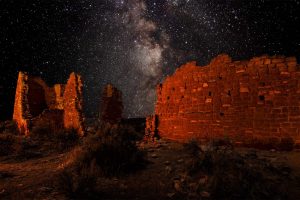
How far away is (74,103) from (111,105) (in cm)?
334

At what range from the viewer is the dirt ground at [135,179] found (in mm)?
5441

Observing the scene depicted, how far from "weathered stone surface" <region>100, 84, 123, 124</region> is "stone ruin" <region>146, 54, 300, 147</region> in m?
7.39

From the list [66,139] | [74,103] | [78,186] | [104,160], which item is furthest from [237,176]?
[74,103]

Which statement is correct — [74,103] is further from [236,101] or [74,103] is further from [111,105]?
[236,101]

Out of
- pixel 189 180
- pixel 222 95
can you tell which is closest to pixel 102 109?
pixel 222 95

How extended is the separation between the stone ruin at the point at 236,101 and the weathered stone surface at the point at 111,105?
739cm

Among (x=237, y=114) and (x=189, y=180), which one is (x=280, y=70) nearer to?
(x=237, y=114)

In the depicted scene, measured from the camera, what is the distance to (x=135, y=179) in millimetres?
6445

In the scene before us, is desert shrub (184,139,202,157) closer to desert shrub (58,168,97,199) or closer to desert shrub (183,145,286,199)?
desert shrub (183,145,286,199)

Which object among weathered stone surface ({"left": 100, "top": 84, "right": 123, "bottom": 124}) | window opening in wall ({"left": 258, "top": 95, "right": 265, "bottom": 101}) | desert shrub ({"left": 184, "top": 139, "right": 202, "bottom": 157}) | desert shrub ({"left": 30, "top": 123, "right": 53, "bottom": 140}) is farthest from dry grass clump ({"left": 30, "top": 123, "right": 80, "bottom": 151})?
window opening in wall ({"left": 258, "top": 95, "right": 265, "bottom": 101})

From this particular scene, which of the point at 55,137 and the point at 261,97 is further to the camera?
the point at 55,137

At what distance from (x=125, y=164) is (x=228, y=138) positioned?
389 cm

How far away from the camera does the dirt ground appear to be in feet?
17.9

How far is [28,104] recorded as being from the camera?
1759 cm
